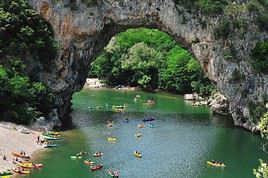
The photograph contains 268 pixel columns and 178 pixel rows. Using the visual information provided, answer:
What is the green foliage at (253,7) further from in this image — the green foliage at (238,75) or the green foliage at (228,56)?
the green foliage at (238,75)

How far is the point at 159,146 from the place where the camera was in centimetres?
5134

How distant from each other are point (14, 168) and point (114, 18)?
26043 millimetres

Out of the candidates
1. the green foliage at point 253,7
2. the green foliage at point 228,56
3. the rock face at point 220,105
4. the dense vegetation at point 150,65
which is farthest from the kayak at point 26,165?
the dense vegetation at point 150,65

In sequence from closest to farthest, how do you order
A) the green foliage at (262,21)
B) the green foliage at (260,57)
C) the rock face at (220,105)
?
the green foliage at (260,57)
the green foliage at (262,21)
the rock face at (220,105)

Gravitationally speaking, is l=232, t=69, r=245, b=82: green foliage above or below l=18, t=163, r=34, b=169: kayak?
above

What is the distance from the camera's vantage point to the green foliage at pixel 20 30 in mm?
56281

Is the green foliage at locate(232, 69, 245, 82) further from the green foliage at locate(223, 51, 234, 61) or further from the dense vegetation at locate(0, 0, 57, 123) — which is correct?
the dense vegetation at locate(0, 0, 57, 123)

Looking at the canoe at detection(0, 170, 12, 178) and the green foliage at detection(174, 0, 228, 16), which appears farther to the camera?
the green foliage at detection(174, 0, 228, 16)

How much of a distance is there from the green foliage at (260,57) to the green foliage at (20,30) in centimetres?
2332

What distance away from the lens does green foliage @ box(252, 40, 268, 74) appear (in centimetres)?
5878

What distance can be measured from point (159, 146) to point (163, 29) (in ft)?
58.4

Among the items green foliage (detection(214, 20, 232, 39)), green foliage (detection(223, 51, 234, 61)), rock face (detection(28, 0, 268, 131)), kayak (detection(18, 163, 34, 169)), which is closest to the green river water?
kayak (detection(18, 163, 34, 169))

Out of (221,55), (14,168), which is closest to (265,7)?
(221,55)

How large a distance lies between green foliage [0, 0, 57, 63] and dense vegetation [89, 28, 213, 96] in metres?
36.6
